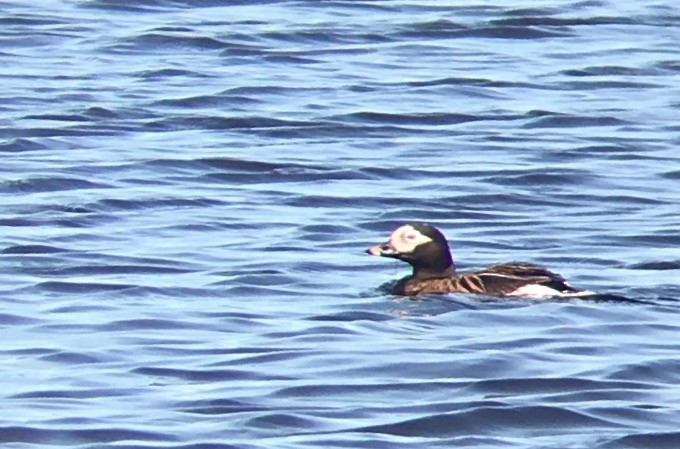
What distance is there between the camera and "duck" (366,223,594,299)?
1517cm

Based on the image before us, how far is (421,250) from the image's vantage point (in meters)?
16.4

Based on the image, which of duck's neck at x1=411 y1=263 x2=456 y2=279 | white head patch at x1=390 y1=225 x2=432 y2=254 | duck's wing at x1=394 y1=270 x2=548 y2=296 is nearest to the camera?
duck's wing at x1=394 y1=270 x2=548 y2=296

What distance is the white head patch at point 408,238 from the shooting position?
1641 centimetres

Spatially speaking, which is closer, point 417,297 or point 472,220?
point 417,297

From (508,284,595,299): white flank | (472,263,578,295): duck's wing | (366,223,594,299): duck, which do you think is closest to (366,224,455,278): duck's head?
(366,223,594,299): duck

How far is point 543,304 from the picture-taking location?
50.1 ft

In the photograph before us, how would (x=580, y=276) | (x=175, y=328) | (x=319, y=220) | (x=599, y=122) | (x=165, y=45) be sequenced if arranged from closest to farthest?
(x=175, y=328) → (x=580, y=276) → (x=319, y=220) → (x=599, y=122) → (x=165, y=45)

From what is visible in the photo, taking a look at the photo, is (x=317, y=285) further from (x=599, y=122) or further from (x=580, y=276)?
(x=599, y=122)

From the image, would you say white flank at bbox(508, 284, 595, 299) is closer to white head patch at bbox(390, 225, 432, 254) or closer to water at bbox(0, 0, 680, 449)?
water at bbox(0, 0, 680, 449)

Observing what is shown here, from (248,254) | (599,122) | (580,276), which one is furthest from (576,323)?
(599,122)

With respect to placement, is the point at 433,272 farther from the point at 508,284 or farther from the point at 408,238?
the point at 508,284

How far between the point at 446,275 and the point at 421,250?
233 millimetres

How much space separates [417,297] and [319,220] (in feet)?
8.52

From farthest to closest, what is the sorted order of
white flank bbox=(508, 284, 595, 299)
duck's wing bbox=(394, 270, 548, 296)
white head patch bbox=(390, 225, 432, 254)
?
white head patch bbox=(390, 225, 432, 254)
duck's wing bbox=(394, 270, 548, 296)
white flank bbox=(508, 284, 595, 299)
